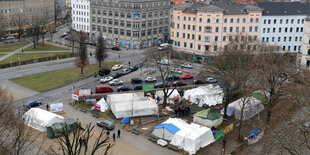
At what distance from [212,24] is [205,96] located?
2850cm

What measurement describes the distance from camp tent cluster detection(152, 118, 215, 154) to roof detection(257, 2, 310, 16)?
2017 inches

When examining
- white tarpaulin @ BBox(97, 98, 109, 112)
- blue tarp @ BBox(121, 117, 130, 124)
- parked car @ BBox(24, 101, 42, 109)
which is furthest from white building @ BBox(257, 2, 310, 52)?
parked car @ BBox(24, 101, 42, 109)

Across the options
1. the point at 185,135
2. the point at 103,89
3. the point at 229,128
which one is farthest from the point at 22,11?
the point at 185,135

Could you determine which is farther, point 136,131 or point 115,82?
point 115,82

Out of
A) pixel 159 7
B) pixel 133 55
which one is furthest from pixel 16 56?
pixel 159 7

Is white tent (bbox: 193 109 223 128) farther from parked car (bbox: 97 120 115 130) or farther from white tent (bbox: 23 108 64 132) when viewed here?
white tent (bbox: 23 108 64 132)

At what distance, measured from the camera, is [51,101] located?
2099 inches

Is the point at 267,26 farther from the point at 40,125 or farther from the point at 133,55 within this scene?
the point at 40,125

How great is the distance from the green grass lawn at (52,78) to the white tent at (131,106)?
16.0m

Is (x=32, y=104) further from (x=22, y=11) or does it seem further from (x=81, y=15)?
(x=22, y=11)

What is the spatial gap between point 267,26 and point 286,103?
43.2 meters

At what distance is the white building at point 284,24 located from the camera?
8188cm

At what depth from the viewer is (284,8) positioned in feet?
276

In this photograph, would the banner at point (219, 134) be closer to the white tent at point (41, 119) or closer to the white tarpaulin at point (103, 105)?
the white tarpaulin at point (103, 105)
